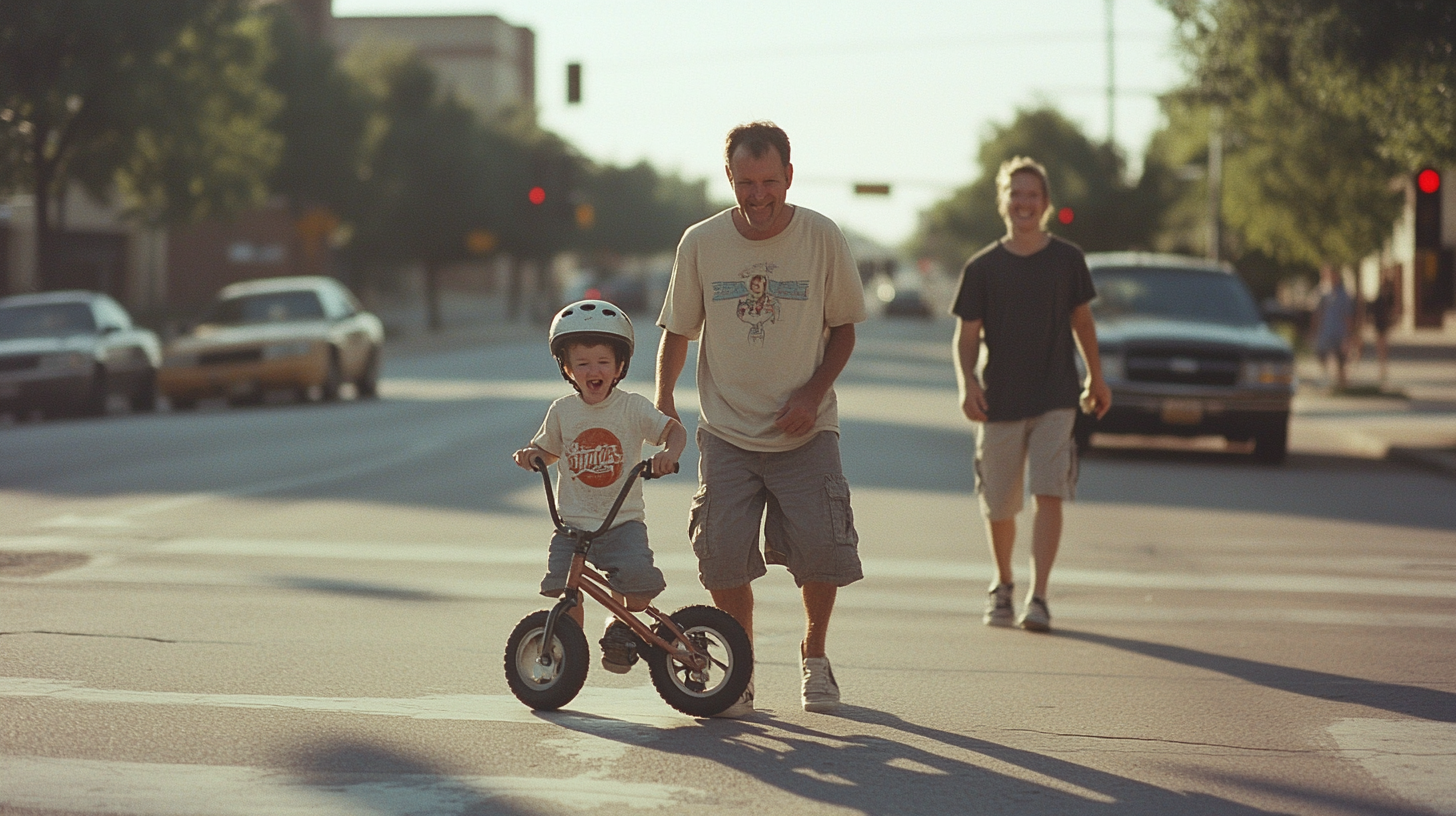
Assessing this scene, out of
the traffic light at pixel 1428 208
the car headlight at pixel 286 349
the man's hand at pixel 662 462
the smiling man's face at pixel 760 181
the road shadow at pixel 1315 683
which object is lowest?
the road shadow at pixel 1315 683

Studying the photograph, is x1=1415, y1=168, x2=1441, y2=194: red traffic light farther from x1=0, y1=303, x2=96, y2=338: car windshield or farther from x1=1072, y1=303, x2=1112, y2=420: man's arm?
x1=0, y1=303, x2=96, y2=338: car windshield

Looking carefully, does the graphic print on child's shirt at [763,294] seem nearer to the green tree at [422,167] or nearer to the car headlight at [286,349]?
the car headlight at [286,349]

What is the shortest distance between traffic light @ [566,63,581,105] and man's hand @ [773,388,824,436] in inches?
1182

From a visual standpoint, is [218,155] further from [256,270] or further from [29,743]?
[29,743]

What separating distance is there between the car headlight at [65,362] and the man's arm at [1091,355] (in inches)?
663

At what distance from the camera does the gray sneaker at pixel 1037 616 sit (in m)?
8.23

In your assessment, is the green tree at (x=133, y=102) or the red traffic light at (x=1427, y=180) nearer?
the red traffic light at (x=1427, y=180)

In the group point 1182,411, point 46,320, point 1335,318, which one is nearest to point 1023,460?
point 1182,411

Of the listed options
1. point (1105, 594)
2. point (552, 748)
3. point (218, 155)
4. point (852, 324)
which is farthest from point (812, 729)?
point (218, 155)

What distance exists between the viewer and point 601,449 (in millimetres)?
6098

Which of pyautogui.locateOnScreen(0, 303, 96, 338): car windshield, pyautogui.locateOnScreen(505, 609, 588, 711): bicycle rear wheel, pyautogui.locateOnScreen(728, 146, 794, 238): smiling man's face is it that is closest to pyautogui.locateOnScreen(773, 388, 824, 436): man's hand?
pyautogui.locateOnScreen(728, 146, 794, 238): smiling man's face

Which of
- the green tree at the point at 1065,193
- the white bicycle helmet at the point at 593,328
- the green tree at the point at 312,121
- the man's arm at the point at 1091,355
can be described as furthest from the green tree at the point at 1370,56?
the green tree at the point at 312,121

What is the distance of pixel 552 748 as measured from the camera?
5.73 m

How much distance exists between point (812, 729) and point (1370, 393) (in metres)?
22.8
